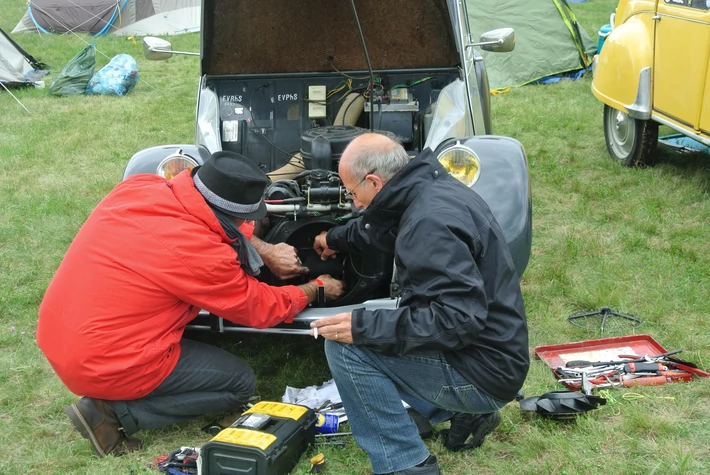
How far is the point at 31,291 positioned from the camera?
5035mm

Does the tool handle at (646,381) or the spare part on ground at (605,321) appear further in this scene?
the spare part on ground at (605,321)

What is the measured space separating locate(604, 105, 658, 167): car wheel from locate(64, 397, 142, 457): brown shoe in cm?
568

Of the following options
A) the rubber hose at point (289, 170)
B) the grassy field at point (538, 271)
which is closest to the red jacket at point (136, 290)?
the grassy field at point (538, 271)

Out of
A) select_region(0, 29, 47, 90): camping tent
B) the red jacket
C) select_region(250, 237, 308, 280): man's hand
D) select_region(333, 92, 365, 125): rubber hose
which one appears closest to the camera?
the red jacket

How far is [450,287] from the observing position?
2.55 meters

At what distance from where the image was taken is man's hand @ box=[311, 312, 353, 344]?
2729mm

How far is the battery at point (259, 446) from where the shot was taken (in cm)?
287

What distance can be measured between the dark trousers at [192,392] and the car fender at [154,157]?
1.09 meters

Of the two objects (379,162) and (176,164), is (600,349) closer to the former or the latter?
(379,162)

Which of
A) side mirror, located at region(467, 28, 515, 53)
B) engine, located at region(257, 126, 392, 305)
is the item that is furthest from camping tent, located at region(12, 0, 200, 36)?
engine, located at region(257, 126, 392, 305)

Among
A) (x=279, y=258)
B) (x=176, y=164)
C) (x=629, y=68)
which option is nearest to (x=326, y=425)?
(x=279, y=258)

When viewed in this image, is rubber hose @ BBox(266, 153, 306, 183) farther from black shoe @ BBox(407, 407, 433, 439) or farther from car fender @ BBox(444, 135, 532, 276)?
black shoe @ BBox(407, 407, 433, 439)

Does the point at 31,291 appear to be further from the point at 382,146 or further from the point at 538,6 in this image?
the point at 538,6

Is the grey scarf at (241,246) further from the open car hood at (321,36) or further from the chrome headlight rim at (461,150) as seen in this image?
the open car hood at (321,36)
